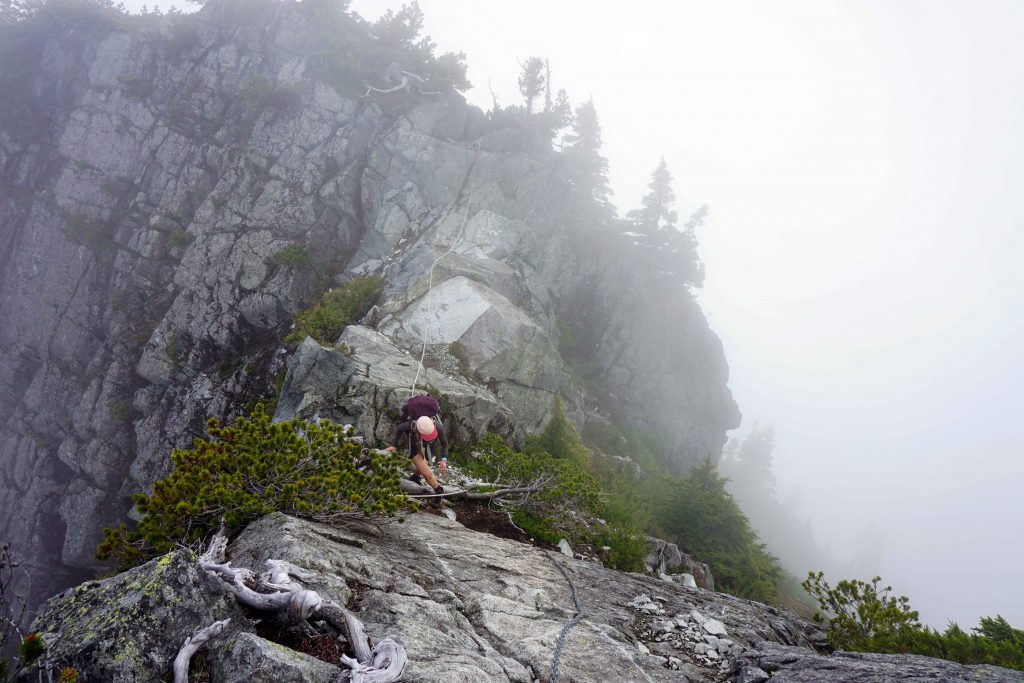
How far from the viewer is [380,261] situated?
21531 millimetres

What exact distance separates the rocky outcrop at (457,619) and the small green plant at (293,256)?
56.5 feet

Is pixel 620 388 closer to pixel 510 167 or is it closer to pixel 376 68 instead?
pixel 510 167

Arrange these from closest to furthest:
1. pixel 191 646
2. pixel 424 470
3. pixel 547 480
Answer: pixel 191 646
pixel 424 470
pixel 547 480

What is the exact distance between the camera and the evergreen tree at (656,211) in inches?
1313

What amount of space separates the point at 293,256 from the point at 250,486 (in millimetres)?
17937

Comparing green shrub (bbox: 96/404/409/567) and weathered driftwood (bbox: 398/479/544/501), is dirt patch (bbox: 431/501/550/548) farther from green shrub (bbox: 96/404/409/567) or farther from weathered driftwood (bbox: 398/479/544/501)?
green shrub (bbox: 96/404/409/567)

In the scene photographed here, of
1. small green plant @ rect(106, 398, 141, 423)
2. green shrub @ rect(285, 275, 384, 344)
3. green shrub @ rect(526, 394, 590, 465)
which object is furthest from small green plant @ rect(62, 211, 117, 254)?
green shrub @ rect(526, 394, 590, 465)

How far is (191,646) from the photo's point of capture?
3.78m

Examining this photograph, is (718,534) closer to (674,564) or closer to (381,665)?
(674,564)

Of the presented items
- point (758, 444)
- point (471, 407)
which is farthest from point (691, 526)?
point (758, 444)

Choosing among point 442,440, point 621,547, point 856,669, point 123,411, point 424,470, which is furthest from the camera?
point 123,411

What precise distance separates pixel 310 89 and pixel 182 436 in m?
19.4

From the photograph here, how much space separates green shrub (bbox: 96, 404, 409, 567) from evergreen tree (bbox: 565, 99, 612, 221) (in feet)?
99.3

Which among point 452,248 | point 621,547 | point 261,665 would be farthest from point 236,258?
point 261,665
